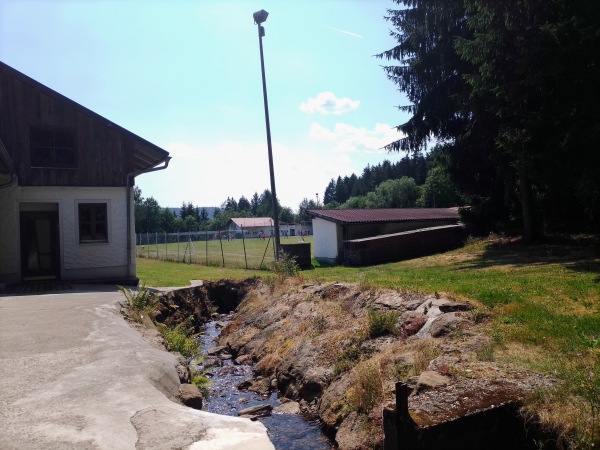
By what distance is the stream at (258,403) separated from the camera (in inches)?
300

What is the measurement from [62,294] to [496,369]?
481 inches

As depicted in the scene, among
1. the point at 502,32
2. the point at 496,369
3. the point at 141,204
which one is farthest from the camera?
the point at 141,204

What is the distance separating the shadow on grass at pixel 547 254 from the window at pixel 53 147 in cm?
1385

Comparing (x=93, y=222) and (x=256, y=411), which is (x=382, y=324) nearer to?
(x=256, y=411)

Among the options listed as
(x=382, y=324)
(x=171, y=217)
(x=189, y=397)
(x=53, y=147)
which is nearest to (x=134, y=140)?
(x=53, y=147)

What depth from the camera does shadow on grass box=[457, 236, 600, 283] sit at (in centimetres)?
1502

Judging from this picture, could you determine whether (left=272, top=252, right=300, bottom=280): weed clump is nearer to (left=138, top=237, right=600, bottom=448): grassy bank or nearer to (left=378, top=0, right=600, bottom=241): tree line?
(left=138, top=237, right=600, bottom=448): grassy bank

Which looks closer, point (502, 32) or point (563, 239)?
point (502, 32)

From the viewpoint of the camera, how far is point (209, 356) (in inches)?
534

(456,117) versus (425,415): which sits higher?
(456,117)

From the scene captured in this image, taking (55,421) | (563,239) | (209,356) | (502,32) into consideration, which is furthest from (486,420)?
(563,239)

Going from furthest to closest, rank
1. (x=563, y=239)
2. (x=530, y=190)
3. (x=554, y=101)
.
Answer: (x=530, y=190) → (x=563, y=239) → (x=554, y=101)

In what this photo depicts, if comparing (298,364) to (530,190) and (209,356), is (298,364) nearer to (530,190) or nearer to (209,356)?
(209,356)

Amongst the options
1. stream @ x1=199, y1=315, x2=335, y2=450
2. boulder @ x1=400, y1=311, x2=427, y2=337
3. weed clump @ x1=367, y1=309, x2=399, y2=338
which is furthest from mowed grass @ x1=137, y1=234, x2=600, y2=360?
stream @ x1=199, y1=315, x2=335, y2=450
